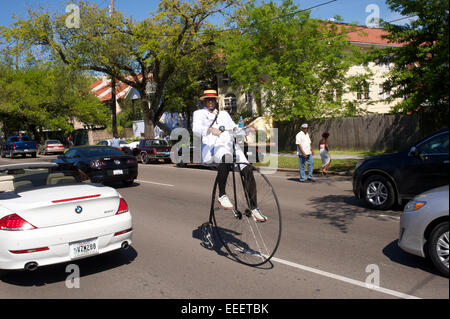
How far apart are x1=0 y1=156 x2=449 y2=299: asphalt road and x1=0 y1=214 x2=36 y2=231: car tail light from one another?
79cm

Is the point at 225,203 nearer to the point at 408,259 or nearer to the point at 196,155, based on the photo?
the point at 408,259

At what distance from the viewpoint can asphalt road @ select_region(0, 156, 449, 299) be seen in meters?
4.42

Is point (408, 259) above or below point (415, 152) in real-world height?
below

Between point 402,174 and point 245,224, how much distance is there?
3.94 metres

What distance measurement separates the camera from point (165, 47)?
92.9ft

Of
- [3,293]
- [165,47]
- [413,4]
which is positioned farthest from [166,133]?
[3,293]

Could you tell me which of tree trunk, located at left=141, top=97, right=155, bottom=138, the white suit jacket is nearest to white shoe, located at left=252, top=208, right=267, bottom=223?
the white suit jacket

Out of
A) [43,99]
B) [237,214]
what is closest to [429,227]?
[237,214]

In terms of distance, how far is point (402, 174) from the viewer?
8.09 metres

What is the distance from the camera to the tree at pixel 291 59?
23.9 m

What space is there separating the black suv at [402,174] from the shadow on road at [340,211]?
329 mm

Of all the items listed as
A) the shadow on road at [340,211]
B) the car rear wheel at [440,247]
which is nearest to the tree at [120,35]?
the shadow on road at [340,211]

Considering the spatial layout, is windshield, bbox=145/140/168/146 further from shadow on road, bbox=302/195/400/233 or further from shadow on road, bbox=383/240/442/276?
shadow on road, bbox=383/240/442/276
